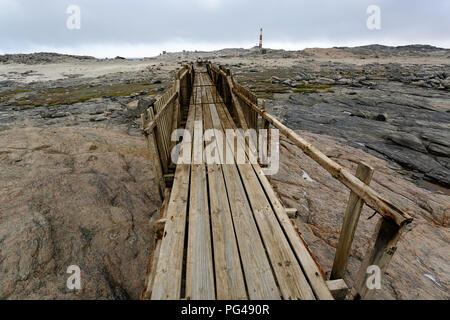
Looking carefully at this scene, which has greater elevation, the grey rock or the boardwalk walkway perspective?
the grey rock

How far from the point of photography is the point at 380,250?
168 centimetres

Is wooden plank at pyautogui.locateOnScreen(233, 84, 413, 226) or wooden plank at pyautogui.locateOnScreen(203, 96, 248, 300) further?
wooden plank at pyautogui.locateOnScreen(203, 96, 248, 300)

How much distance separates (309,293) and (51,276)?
115 inches

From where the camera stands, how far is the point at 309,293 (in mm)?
1934

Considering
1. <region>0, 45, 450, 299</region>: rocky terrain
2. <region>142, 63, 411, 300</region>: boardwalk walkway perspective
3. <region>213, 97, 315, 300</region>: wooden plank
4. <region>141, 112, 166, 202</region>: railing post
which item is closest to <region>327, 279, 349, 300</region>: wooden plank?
<region>142, 63, 411, 300</region>: boardwalk walkway perspective

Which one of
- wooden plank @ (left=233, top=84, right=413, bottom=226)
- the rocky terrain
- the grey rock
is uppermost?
wooden plank @ (left=233, top=84, right=413, bottom=226)

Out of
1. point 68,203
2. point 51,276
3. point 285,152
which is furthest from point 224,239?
point 285,152

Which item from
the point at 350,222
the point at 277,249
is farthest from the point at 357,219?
the point at 277,249

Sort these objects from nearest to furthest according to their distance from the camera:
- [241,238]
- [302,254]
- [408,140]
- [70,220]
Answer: [302,254], [241,238], [70,220], [408,140]

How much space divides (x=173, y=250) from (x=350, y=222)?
1902 mm

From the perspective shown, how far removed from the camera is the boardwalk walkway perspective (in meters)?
1.90

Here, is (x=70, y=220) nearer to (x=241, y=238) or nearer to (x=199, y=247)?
(x=199, y=247)

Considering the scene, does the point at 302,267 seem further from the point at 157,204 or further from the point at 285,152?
the point at 285,152

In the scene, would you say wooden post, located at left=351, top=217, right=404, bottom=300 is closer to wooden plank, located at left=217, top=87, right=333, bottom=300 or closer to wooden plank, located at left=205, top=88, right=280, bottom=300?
wooden plank, located at left=217, top=87, right=333, bottom=300
